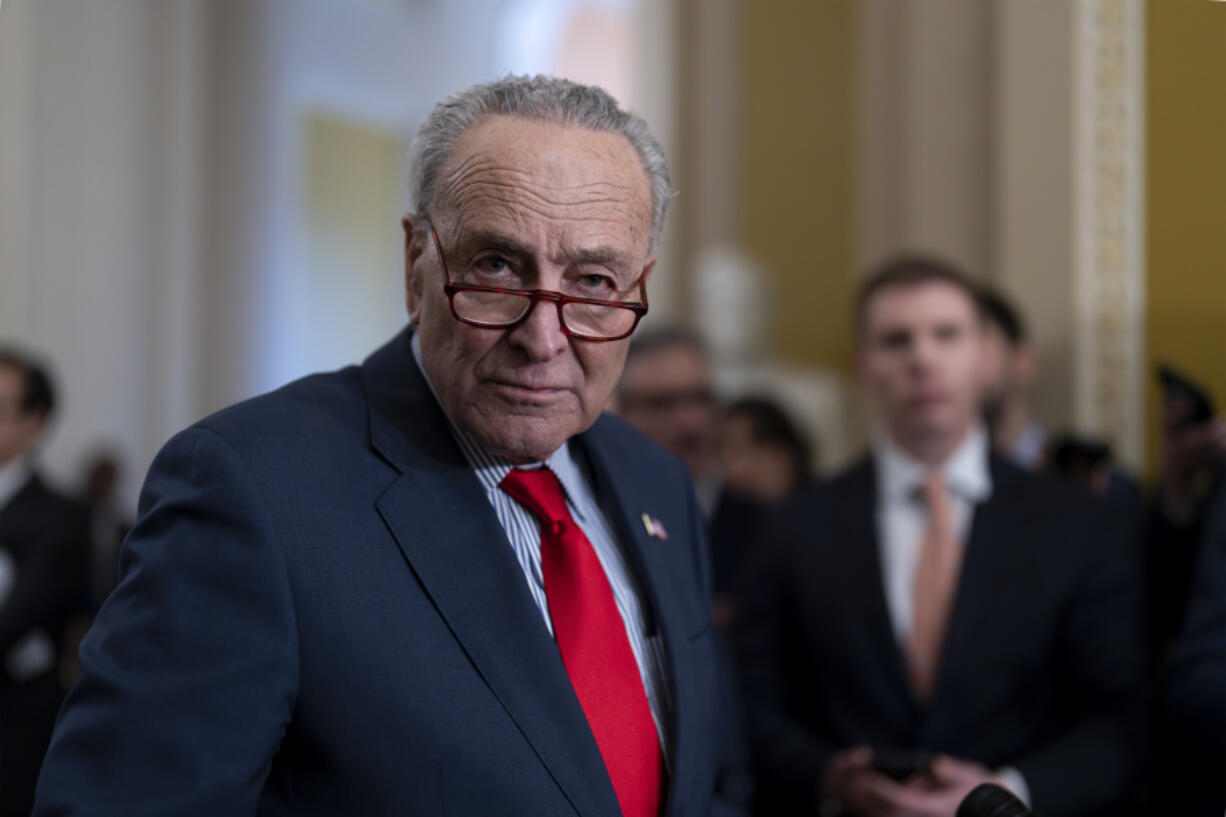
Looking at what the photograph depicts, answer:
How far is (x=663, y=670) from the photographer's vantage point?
5.72 ft

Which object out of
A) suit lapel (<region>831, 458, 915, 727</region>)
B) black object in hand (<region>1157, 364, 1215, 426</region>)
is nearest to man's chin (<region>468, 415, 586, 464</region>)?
suit lapel (<region>831, 458, 915, 727</region>)

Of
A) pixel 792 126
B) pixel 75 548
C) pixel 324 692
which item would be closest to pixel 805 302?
pixel 792 126

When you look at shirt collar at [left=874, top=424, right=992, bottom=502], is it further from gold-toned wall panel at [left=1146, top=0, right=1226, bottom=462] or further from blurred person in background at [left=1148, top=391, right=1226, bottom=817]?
gold-toned wall panel at [left=1146, top=0, right=1226, bottom=462]

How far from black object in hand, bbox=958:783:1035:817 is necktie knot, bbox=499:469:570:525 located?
0.63 metres

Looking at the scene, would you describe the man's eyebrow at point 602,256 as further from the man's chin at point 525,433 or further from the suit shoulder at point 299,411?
the suit shoulder at point 299,411

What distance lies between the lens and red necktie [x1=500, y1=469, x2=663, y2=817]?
1579mm

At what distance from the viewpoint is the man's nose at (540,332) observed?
5.02 ft

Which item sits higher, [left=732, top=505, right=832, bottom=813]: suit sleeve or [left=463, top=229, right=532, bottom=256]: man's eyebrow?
[left=463, top=229, right=532, bottom=256]: man's eyebrow

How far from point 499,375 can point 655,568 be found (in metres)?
0.40

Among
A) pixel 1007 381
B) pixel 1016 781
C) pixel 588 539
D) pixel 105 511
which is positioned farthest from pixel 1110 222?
pixel 105 511

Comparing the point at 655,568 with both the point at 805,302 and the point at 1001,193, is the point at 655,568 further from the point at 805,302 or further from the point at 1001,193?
the point at 805,302

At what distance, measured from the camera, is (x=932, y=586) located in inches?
108

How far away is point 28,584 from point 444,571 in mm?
2759

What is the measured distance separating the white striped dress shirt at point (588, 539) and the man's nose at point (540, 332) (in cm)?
20
